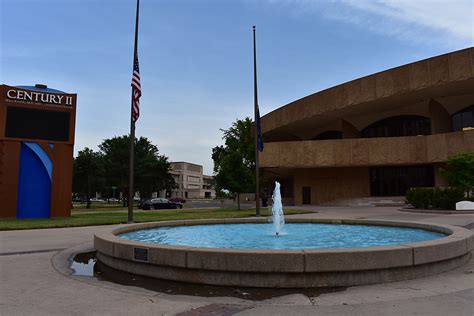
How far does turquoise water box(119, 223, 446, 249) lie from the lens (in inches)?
385

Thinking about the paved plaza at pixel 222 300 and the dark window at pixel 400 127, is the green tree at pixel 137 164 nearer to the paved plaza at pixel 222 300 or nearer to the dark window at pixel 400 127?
the dark window at pixel 400 127

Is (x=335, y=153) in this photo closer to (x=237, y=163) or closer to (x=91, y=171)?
(x=237, y=163)

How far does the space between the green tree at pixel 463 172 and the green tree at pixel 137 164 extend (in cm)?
3907

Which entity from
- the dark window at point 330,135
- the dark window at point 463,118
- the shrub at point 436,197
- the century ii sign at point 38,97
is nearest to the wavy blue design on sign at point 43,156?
the century ii sign at point 38,97

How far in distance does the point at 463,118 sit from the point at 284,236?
39756mm

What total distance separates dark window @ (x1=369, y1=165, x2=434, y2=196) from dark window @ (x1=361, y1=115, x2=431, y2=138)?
16.7 feet

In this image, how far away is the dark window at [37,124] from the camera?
25016 mm

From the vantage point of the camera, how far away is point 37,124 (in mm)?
25875

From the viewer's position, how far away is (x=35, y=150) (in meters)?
25.2

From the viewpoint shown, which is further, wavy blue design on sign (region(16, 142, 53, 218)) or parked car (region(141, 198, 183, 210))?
parked car (region(141, 198, 183, 210))

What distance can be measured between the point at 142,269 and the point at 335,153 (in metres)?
36.7

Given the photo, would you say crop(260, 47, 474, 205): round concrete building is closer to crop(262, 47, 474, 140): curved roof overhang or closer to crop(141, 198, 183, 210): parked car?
crop(262, 47, 474, 140): curved roof overhang

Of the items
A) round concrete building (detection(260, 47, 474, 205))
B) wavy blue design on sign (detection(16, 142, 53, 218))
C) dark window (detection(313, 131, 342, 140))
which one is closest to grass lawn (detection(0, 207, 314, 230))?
wavy blue design on sign (detection(16, 142, 53, 218))

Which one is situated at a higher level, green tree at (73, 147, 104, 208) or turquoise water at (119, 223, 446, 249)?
green tree at (73, 147, 104, 208)
